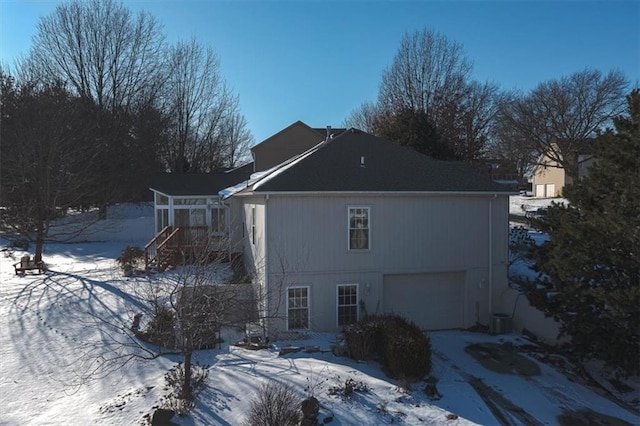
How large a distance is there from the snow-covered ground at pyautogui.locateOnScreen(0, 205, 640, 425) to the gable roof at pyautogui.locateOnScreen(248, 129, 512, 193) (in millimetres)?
4547

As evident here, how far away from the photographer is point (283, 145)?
27.2 m

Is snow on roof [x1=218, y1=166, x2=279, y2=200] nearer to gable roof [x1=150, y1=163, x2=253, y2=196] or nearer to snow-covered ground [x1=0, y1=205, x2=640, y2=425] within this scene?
gable roof [x1=150, y1=163, x2=253, y2=196]

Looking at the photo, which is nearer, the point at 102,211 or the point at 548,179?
the point at 102,211

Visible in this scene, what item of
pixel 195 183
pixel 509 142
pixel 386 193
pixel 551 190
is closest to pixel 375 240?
pixel 386 193

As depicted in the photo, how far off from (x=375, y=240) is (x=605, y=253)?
6223mm

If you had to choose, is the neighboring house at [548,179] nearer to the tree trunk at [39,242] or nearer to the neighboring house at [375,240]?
the neighboring house at [375,240]

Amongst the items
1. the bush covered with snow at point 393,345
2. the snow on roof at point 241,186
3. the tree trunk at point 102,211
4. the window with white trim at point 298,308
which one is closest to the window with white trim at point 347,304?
the window with white trim at point 298,308

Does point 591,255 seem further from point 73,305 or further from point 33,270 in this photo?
point 33,270

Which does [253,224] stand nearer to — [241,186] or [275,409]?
[241,186]

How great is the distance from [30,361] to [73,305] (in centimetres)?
436

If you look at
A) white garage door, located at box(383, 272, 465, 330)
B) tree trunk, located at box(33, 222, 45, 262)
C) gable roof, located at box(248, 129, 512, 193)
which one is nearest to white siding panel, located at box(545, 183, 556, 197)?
gable roof, located at box(248, 129, 512, 193)

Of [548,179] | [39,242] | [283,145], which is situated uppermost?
[283,145]

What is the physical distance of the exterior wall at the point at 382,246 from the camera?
13.4 meters

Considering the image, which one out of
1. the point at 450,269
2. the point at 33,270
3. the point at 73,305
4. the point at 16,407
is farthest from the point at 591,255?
the point at 33,270
